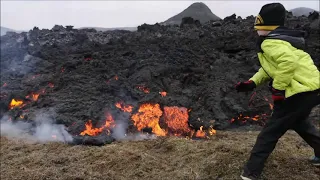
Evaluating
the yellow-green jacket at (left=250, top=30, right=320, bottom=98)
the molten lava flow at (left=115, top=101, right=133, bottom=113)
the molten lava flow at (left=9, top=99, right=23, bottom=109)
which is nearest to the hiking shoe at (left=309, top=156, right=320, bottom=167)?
the yellow-green jacket at (left=250, top=30, right=320, bottom=98)

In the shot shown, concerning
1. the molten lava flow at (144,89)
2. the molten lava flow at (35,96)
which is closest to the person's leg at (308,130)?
the molten lava flow at (144,89)

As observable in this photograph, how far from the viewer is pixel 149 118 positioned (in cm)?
700

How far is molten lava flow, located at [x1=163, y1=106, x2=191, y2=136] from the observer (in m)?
6.75

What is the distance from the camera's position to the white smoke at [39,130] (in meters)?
6.48

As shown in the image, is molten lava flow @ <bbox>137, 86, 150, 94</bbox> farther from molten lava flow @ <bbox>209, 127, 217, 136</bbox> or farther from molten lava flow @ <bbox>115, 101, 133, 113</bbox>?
molten lava flow @ <bbox>209, 127, 217, 136</bbox>

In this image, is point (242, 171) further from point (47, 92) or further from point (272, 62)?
point (47, 92)

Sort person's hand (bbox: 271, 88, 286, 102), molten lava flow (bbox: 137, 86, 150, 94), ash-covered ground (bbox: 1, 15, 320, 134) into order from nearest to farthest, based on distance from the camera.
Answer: person's hand (bbox: 271, 88, 286, 102), ash-covered ground (bbox: 1, 15, 320, 134), molten lava flow (bbox: 137, 86, 150, 94)

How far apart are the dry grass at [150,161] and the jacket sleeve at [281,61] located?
118cm

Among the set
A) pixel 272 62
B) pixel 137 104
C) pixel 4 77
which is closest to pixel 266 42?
pixel 272 62

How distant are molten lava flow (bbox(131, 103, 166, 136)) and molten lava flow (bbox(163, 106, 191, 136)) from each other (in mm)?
158

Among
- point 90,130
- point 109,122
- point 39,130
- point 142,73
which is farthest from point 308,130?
point 39,130

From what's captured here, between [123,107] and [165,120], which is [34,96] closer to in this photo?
[123,107]

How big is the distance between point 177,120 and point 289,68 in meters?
3.62

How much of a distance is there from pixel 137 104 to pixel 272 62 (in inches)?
156
